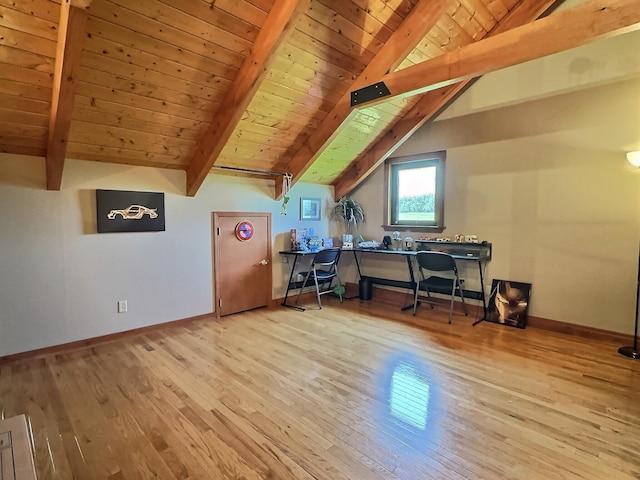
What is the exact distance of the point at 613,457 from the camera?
1824 millimetres

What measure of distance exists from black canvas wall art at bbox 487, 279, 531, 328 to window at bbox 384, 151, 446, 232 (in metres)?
1.09

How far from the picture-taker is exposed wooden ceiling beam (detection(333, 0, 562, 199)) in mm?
3689

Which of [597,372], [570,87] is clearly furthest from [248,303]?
[570,87]

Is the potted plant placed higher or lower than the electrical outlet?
higher

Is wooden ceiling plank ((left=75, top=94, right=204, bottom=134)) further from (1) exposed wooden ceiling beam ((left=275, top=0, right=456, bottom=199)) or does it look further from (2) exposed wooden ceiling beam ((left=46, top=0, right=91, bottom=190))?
(1) exposed wooden ceiling beam ((left=275, top=0, right=456, bottom=199))

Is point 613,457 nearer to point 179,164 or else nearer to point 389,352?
point 389,352

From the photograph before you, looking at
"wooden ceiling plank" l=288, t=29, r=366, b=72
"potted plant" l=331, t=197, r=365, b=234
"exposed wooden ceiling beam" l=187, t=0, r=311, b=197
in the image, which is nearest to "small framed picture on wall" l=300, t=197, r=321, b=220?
"potted plant" l=331, t=197, r=365, b=234

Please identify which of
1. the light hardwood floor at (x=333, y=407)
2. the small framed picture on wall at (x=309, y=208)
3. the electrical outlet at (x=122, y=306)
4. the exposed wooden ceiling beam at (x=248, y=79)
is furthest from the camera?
the small framed picture on wall at (x=309, y=208)

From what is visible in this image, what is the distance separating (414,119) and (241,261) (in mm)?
3025

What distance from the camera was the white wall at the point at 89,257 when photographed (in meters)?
3.04

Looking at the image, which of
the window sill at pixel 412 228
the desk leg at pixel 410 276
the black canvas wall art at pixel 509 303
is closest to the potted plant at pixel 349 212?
the window sill at pixel 412 228

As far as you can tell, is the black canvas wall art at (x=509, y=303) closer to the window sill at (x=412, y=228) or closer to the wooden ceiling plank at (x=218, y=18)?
the window sill at (x=412, y=228)

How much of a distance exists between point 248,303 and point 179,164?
2.05 m

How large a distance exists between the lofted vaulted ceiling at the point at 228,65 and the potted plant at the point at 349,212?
1.48 metres
